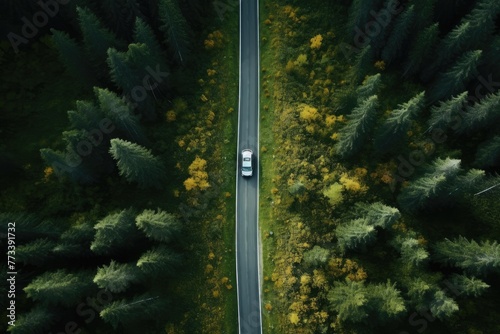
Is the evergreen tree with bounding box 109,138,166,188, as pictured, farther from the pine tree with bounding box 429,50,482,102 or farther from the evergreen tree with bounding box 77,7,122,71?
the pine tree with bounding box 429,50,482,102

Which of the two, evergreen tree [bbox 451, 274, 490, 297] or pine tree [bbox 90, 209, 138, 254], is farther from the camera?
evergreen tree [bbox 451, 274, 490, 297]

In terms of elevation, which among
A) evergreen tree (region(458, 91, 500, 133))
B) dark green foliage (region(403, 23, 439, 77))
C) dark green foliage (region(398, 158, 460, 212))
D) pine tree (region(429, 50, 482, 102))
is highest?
dark green foliage (region(403, 23, 439, 77))

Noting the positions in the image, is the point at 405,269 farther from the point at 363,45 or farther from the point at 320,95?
the point at 363,45

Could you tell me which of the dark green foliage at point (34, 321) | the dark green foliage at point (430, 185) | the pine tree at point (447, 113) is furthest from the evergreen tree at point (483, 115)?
the dark green foliage at point (34, 321)

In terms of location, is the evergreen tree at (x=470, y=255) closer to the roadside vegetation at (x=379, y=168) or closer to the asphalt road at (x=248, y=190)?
the roadside vegetation at (x=379, y=168)

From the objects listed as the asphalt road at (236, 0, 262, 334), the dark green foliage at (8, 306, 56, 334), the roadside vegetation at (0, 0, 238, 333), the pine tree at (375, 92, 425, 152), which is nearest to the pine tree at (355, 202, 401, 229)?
the pine tree at (375, 92, 425, 152)

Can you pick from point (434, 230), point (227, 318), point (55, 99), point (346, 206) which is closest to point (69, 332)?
point (227, 318)

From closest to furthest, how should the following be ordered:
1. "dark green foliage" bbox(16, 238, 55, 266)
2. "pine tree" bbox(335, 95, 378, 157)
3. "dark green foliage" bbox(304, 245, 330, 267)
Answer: "dark green foliage" bbox(16, 238, 55, 266)
"pine tree" bbox(335, 95, 378, 157)
"dark green foliage" bbox(304, 245, 330, 267)
